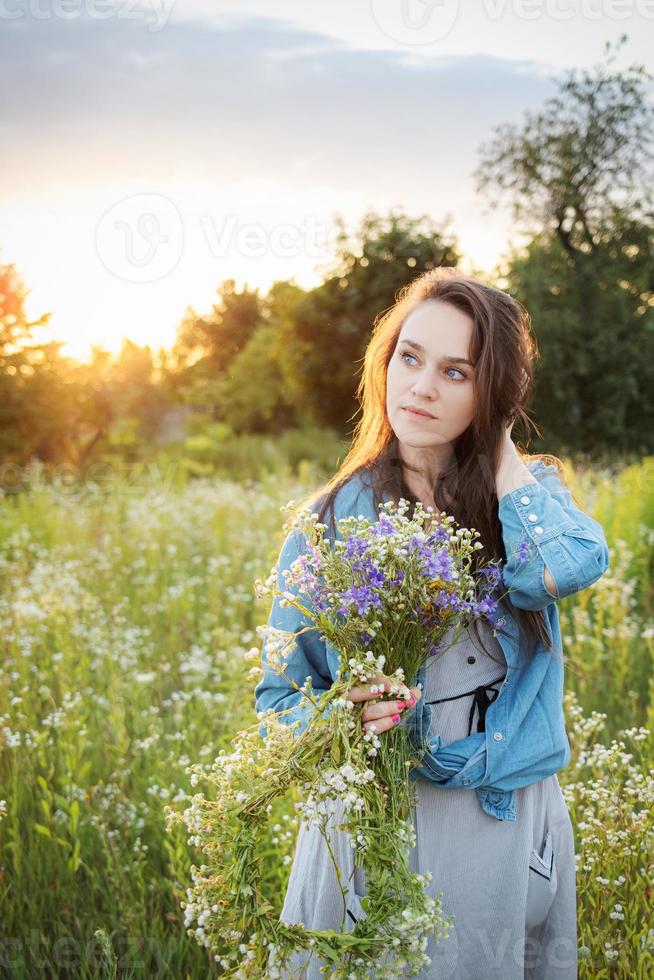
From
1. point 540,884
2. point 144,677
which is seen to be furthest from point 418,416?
point 144,677

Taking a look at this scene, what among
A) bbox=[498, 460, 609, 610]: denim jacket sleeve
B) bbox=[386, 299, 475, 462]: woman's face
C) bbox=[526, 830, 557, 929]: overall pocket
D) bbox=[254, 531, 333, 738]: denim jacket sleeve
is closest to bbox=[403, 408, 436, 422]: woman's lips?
bbox=[386, 299, 475, 462]: woman's face

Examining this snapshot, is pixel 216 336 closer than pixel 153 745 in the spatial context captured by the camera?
No

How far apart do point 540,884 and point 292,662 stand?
79 cm

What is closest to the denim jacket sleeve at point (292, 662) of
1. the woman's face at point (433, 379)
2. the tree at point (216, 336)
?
the woman's face at point (433, 379)

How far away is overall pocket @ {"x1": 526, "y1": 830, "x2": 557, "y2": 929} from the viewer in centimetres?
176

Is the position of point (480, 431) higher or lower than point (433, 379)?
lower

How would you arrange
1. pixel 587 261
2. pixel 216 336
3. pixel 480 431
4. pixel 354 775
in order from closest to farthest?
pixel 354 775 → pixel 480 431 → pixel 587 261 → pixel 216 336

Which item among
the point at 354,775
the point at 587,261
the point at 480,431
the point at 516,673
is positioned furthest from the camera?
the point at 587,261

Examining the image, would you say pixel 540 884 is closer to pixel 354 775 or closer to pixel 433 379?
pixel 354 775

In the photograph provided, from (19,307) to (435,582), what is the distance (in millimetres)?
9093

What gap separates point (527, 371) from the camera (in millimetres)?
1931

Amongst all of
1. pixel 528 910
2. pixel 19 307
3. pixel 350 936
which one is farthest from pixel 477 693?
pixel 19 307

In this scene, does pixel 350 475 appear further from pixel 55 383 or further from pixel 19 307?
pixel 55 383

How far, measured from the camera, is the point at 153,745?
123 inches
